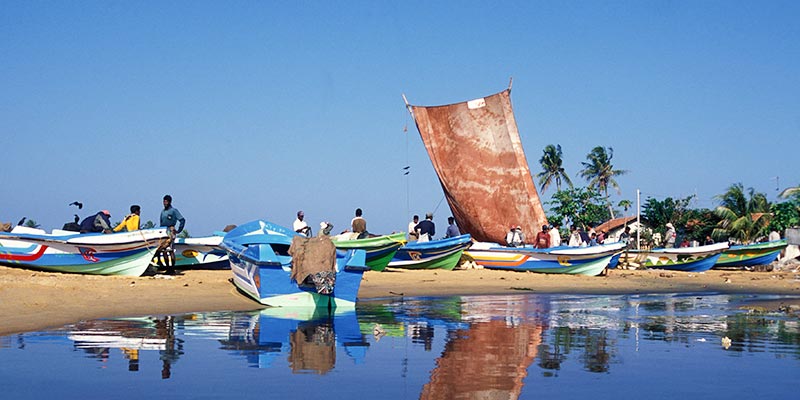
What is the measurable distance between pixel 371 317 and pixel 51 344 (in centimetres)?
456

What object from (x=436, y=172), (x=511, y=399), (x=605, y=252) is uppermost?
(x=436, y=172)

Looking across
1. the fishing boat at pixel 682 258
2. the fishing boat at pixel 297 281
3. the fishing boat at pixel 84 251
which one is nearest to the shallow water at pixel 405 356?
the fishing boat at pixel 297 281

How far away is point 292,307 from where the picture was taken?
12508mm

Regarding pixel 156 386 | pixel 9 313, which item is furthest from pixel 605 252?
pixel 156 386

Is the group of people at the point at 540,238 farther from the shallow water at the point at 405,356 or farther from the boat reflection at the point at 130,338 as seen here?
the boat reflection at the point at 130,338

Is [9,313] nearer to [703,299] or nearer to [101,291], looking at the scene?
[101,291]

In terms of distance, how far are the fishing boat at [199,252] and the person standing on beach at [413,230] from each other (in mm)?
6905

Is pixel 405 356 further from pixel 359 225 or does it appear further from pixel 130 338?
pixel 359 225

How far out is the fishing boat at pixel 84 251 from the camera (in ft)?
52.1

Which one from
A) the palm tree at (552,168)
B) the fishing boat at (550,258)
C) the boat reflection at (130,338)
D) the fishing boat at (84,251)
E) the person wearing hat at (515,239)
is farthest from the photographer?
the palm tree at (552,168)

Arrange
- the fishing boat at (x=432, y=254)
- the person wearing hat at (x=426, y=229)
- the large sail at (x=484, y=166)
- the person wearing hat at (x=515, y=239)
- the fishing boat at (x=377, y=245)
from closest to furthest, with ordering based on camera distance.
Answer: the fishing boat at (x=377, y=245) < the fishing boat at (x=432, y=254) < the person wearing hat at (x=426, y=229) < the person wearing hat at (x=515, y=239) < the large sail at (x=484, y=166)

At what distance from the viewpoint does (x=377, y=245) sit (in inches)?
737

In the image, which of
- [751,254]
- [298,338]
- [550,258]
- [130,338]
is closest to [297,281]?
[298,338]

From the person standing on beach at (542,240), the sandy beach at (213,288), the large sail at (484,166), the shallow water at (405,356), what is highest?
the large sail at (484,166)
